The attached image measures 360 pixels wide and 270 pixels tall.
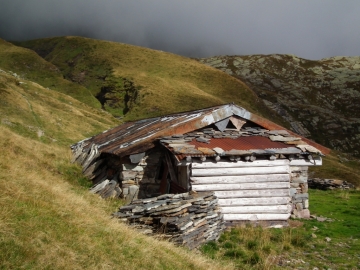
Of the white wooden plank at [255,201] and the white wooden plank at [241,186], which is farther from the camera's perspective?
the white wooden plank at [255,201]

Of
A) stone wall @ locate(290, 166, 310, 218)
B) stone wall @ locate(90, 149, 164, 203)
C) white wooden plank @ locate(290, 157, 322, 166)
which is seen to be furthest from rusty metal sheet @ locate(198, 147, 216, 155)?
stone wall @ locate(290, 166, 310, 218)

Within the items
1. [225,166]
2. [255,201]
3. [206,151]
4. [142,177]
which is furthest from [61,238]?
[255,201]

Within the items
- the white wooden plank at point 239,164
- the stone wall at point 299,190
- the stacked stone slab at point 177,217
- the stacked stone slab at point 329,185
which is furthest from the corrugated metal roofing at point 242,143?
the stacked stone slab at point 329,185

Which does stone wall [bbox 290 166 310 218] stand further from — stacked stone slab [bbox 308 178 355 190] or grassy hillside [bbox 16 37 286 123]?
grassy hillside [bbox 16 37 286 123]

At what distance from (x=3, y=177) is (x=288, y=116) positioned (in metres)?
71.3

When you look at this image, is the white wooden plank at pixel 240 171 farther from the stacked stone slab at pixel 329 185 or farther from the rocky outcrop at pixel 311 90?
the rocky outcrop at pixel 311 90

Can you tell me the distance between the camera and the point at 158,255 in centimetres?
662

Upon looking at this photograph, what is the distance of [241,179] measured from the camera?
12164 mm

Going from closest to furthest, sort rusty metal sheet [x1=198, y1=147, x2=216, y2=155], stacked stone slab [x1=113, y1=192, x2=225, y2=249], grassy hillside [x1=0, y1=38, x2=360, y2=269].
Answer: grassy hillside [x1=0, y1=38, x2=360, y2=269] → stacked stone slab [x1=113, y1=192, x2=225, y2=249] → rusty metal sheet [x1=198, y1=147, x2=216, y2=155]

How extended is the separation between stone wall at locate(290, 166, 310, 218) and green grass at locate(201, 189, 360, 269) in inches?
18.6

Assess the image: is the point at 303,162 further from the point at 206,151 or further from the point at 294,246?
the point at 206,151

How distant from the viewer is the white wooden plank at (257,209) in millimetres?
11977

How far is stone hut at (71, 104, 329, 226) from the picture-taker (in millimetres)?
11914

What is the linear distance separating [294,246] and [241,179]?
2873 mm
